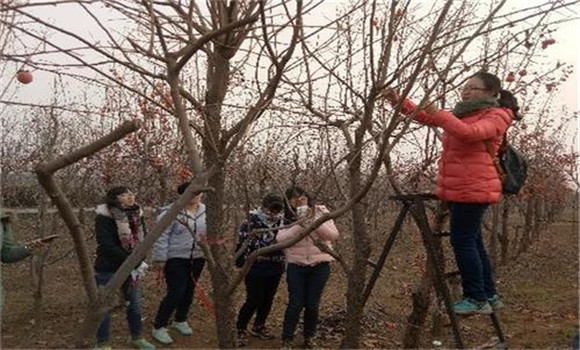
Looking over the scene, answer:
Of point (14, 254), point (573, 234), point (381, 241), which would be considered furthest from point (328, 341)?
point (573, 234)

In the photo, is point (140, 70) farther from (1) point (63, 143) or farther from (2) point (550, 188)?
(2) point (550, 188)

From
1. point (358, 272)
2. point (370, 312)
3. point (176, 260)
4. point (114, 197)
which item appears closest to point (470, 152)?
point (358, 272)

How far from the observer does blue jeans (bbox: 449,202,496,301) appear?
3.49 meters

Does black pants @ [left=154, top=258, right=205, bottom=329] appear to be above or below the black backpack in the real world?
below

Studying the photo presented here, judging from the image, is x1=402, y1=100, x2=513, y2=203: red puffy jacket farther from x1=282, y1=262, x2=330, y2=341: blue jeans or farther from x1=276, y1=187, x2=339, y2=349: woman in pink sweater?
x1=282, y1=262, x2=330, y2=341: blue jeans

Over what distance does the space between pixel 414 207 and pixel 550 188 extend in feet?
39.4

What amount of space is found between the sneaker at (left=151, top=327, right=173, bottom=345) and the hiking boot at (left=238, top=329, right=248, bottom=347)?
59cm

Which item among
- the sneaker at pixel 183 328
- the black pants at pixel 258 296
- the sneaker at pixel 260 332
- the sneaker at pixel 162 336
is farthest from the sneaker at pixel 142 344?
the sneaker at pixel 260 332

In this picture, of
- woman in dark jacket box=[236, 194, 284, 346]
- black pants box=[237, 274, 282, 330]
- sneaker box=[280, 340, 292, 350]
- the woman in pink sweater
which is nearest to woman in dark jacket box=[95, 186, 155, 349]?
woman in dark jacket box=[236, 194, 284, 346]

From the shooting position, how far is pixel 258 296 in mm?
5781

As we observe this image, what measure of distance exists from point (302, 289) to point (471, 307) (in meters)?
2.06

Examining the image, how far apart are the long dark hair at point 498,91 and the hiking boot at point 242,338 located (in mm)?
3195

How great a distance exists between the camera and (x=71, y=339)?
6.39m

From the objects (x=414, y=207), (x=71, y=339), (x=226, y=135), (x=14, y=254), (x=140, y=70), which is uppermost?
(x=140, y=70)
